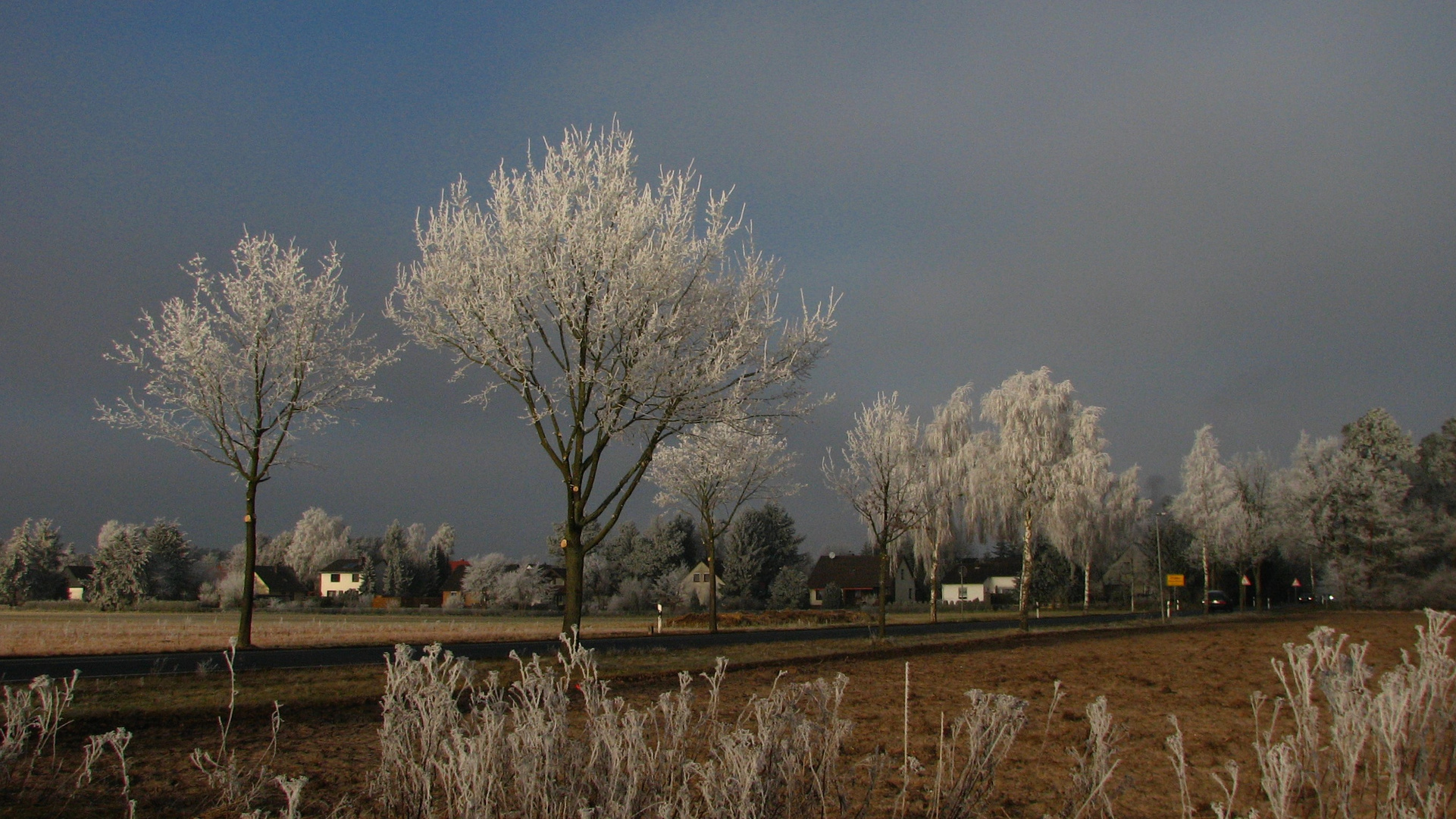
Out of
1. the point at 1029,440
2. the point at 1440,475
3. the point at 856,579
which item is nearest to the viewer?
the point at 1029,440

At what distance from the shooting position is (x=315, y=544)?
111062 mm

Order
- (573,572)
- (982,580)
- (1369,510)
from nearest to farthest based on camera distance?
1. (573,572)
2. (1369,510)
3. (982,580)

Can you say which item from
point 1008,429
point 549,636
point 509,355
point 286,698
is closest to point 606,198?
point 509,355

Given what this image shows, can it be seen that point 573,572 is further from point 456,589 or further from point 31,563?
point 31,563

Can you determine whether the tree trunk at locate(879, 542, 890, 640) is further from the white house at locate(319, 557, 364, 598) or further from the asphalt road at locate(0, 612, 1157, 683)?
the white house at locate(319, 557, 364, 598)

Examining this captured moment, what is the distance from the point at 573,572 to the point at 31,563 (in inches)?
3178

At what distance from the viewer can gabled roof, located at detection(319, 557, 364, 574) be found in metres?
94.9

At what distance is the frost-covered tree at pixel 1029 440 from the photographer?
1401 inches

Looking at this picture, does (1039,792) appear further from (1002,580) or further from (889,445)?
(1002,580)

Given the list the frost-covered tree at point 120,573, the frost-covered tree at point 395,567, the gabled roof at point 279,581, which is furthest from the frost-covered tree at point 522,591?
the gabled roof at point 279,581

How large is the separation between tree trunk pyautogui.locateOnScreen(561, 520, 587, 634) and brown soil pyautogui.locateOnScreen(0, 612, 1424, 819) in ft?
5.73

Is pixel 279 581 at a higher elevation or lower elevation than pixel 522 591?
lower

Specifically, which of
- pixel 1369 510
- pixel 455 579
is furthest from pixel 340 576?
pixel 1369 510

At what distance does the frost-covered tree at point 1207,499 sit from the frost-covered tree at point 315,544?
288ft
